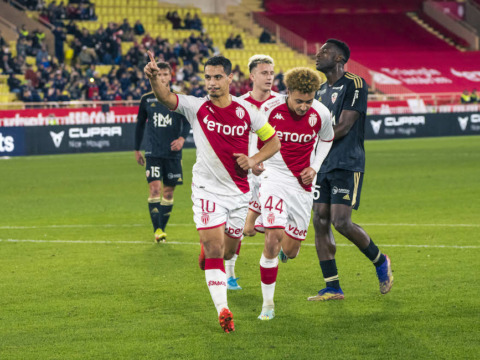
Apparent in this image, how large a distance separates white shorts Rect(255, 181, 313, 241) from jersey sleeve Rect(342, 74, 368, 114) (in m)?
0.91

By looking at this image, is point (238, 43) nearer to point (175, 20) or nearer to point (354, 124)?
point (175, 20)

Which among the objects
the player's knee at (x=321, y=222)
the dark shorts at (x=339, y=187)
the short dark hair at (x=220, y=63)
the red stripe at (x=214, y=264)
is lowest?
the red stripe at (x=214, y=264)

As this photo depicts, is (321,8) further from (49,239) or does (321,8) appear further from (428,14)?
(49,239)

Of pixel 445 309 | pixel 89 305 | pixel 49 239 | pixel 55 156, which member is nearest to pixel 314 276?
pixel 445 309

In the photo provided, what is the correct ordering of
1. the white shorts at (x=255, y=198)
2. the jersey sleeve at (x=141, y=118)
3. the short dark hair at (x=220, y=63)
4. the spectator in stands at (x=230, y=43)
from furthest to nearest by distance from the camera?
the spectator in stands at (x=230, y=43) < the jersey sleeve at (x=141, y=118) < the white shorts at (x=255, y=198) < the short dark hair at (x=220, y=63)

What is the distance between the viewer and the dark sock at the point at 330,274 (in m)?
7.60

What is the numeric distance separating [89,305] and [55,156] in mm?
19756

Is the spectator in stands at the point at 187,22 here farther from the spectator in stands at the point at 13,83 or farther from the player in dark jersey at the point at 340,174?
the player in dark jersey at the point at 340,174

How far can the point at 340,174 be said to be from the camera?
7.62 metres

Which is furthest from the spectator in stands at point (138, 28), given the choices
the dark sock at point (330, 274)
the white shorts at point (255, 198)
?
the dark sock at point (330, 274)

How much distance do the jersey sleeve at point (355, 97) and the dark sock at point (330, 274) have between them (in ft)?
4.65

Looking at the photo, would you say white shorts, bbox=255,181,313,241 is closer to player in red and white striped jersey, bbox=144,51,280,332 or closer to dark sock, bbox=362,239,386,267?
player in red and white striped jersey, bbox=144,51,280,332

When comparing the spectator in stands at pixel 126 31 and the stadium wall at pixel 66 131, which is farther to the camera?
the spectator in stands at pixel 126 31

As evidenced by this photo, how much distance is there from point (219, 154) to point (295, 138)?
90 centimetres
